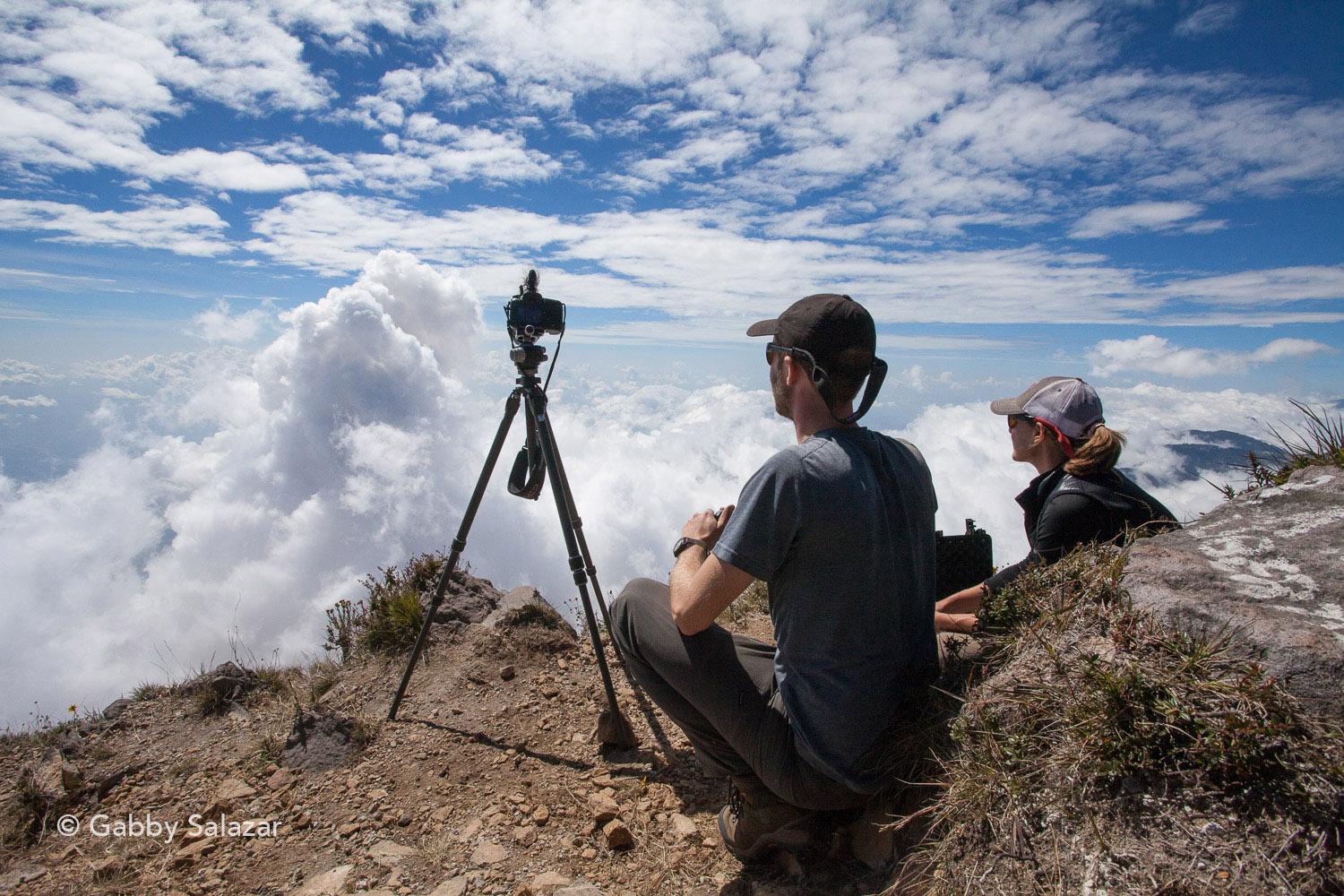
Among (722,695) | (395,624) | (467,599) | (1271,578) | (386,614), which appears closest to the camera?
(1271,578)

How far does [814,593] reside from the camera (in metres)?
2.05

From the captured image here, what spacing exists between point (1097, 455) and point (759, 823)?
2209 mm

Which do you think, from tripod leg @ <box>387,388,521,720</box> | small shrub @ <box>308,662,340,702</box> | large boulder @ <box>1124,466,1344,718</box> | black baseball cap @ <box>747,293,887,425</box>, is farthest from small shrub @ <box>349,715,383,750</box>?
large boulder @ <box>1124,466,1344,718</box>

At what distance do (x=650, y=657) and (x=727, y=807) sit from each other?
2.53 feet

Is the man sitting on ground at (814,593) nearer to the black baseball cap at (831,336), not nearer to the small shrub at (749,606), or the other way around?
the black baseball cap at (831,336)

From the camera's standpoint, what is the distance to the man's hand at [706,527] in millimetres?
2383

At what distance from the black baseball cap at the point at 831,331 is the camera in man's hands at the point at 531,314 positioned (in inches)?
82.3

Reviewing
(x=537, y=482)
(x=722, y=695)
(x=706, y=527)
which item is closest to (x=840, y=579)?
(x=706, y=527)

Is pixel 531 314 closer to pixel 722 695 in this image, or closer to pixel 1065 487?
pixel 722 695

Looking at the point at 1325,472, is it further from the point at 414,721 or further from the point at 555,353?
the point at 414,721

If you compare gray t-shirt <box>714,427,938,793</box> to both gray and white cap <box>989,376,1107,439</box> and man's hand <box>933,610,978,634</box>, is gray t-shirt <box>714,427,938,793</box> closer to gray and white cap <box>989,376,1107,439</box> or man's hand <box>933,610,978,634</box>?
man's hand <box>933,610,978,634</box>

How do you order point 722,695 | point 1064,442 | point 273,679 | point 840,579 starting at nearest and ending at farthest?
point 840,579
point 722,695
point 1064,442
point 273,679

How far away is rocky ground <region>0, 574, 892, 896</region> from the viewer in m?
2.69

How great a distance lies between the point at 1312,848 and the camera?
4.11ft
